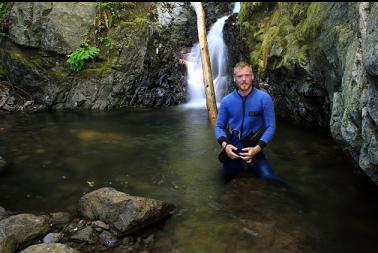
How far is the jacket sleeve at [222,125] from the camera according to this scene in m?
5.96

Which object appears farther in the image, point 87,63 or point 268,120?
point 87,63

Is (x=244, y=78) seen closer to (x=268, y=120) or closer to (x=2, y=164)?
(x=268, y=120)

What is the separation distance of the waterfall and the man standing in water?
9.83 m

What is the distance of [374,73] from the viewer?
11.8 feet

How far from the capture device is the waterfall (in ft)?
53.1

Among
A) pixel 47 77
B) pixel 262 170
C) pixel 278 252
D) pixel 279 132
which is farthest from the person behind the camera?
pixel 47 77

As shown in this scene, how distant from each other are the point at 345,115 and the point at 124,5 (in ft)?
45.3

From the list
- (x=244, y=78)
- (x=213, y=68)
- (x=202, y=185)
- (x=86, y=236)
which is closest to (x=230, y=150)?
(x=202, y=185)

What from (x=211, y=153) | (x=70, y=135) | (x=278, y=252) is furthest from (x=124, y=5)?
(x=278, y=252)

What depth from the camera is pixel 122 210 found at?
191 inches

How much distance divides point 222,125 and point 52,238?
3.09 meters

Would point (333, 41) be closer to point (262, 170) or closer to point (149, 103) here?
point (262, 170)

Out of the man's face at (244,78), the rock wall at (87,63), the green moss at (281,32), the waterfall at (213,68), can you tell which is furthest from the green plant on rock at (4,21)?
the man's face at (244,78)

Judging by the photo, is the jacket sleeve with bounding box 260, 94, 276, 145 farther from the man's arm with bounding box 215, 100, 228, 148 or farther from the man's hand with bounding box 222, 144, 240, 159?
the man's arm with bounding box 215, 100, 228, 148
